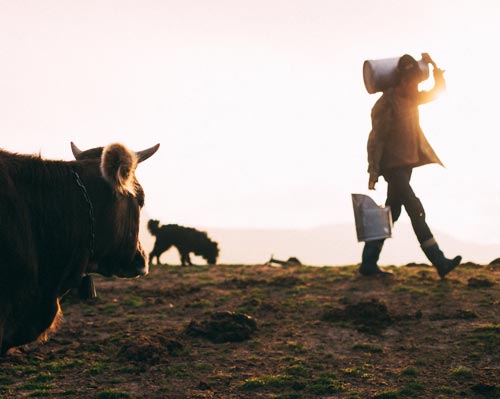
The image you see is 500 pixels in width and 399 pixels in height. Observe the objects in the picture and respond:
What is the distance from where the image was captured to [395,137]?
12141mm

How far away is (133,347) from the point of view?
896 centimetres

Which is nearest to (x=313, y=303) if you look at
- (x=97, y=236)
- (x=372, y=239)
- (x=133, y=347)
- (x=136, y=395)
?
(x=372, y=239)

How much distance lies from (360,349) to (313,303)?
2.10 m

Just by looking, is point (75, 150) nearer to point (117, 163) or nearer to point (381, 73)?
point (117, 163)

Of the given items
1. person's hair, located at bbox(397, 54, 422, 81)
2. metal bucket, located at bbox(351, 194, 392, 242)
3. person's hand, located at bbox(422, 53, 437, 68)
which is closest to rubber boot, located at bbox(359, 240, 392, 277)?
metal bucket, located at bbox(351, 194, 392, 242)

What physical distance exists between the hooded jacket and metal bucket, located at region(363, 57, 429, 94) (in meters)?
0.16

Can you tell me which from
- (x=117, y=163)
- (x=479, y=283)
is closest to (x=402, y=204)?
(x=479, y=283)

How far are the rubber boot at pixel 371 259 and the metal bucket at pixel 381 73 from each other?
8.24ft

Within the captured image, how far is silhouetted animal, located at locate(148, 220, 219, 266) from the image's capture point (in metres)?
17.8

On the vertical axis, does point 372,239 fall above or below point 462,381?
above

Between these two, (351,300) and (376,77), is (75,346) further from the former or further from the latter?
(376,77)

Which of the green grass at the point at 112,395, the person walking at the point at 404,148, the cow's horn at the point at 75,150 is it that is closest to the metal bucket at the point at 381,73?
the person walking at the point at 404,148

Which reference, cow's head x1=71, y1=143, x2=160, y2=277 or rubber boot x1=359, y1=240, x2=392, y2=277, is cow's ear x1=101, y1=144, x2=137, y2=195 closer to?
cow's head x1=71, y1=143, x2=160, y2=277

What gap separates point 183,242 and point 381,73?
24.7 feet
